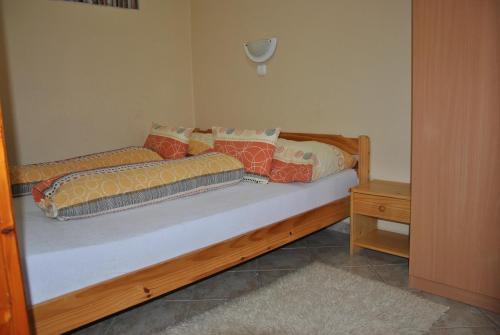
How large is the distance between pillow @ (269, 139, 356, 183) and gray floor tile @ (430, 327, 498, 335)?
3.53ft

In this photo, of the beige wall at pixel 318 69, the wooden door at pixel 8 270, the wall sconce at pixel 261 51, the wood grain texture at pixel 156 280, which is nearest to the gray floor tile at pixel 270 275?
the wood grain texture at pixel 156 280

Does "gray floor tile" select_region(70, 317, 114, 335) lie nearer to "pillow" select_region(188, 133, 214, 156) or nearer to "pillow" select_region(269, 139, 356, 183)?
"pillow" select_region(269, 139, 356, 183)

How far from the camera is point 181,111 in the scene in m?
4.13

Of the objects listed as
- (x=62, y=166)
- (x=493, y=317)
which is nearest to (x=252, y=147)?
(x=62, y=166)

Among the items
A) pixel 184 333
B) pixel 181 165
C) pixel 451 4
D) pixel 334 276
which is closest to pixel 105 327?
pixel 184 333

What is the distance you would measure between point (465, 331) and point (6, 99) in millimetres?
3345

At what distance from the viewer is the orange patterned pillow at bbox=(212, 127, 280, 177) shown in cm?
260

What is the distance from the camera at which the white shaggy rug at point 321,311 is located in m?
1.85

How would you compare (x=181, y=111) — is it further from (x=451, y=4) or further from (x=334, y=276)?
(x=451, y=4)

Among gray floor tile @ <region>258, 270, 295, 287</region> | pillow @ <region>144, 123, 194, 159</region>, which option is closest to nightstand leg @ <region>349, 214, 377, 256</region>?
gray floor tile @ <region>258, 270, 295, 287</region>

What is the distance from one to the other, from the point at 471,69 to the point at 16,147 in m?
3.16

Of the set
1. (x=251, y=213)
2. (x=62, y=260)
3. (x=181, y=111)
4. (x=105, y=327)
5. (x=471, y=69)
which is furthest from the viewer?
(x=181, y=111)

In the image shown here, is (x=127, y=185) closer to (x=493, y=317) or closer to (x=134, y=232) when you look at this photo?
(x=134, y=232)

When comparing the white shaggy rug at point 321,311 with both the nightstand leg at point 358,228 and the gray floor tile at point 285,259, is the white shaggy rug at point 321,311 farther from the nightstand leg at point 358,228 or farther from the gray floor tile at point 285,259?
the nightstand leg at point 358,228
